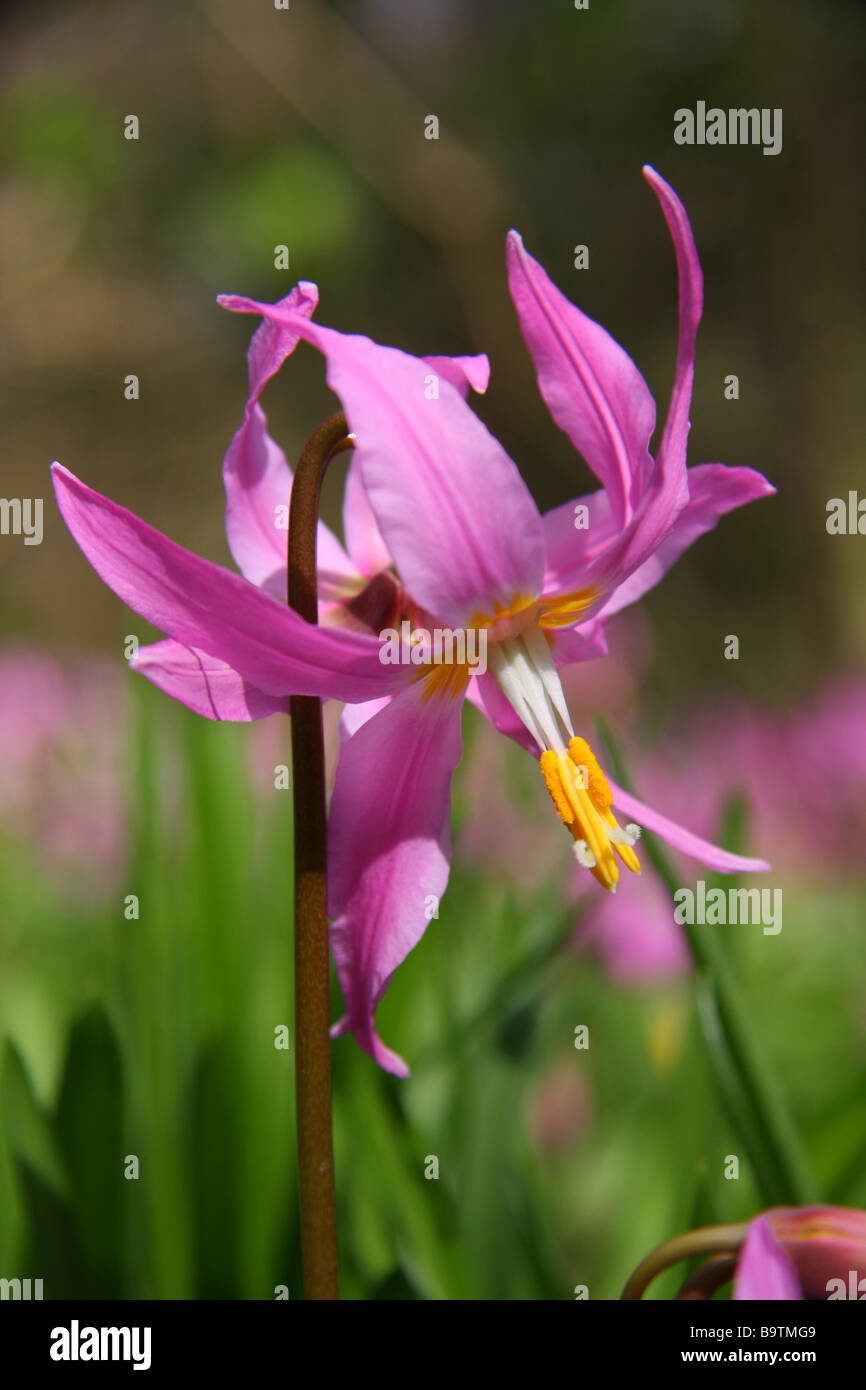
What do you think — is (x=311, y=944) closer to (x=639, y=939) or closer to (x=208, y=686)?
(x=208, y=686)

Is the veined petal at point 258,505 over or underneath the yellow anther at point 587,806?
over

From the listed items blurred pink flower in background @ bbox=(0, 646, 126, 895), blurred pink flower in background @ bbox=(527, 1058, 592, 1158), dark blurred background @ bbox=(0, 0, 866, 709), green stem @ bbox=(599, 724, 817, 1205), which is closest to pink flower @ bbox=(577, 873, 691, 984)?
blurred pink flower in background @ bbox=(527, 1058, 592, 1158)

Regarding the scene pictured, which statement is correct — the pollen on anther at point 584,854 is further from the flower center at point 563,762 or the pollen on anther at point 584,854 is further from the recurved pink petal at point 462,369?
the recurved pink petal at point 462,369

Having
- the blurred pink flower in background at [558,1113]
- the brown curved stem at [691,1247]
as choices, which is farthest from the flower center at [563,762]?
the blurred pink flower in background at [558,1113]

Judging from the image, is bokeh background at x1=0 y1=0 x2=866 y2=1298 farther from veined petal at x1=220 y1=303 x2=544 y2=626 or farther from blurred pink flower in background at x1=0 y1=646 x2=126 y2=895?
veined petal at x1=220 y1=303 x2=544 y2=626

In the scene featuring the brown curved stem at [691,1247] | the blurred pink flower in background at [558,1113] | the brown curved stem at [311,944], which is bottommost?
the blurred pink flower in background at [558,1113]
